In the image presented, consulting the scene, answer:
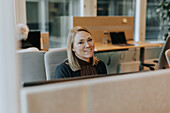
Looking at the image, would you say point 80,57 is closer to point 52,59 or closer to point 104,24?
point 52,59

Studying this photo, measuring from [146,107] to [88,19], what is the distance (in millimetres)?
3079

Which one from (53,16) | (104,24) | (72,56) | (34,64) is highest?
(53,16)

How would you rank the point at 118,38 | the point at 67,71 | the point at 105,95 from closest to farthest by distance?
the point at 105,95 < the point at 67,71 < the point at 118,38

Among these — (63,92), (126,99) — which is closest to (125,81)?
(126,99)

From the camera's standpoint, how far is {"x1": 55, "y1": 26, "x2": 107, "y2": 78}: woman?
140 cm

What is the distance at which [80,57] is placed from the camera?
1.44 metres

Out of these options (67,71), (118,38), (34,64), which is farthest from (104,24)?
(67,71)

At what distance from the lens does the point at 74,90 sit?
447mm

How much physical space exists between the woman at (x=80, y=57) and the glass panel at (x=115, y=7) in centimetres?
282

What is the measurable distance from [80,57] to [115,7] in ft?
10.8

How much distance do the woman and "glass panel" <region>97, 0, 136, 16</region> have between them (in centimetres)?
282

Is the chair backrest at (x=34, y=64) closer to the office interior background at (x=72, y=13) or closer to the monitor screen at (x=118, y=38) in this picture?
the office interior background at (x=72, y=13)

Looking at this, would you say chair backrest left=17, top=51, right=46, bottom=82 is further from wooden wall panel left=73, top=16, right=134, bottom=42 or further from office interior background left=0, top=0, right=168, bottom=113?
wooden wall panel left=73, top=16, right=134, bottom=42

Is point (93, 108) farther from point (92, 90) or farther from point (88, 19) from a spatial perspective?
point (88, 19)
